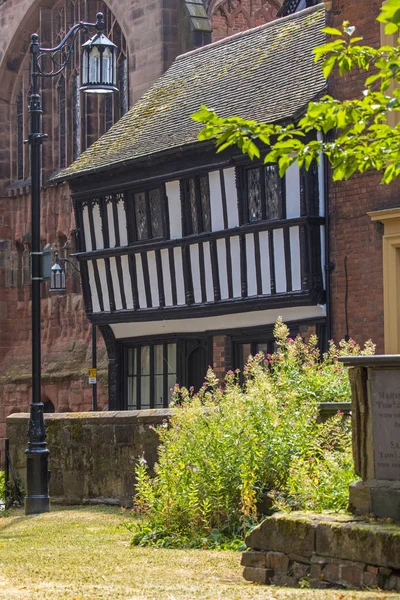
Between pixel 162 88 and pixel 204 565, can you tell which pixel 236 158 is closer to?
pixel 162 88

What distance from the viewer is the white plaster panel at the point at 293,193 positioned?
20.6m

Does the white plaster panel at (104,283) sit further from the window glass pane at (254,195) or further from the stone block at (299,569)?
the stone block at (299,569)

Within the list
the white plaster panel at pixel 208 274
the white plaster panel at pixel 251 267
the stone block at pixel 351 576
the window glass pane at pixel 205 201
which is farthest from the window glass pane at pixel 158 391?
the stone block at pixel 351 576

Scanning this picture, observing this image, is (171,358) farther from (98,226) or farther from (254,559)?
(254,559)

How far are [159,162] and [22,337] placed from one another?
47.4ft

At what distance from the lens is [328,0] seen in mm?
20531

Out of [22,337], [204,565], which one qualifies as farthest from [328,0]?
[22,337]

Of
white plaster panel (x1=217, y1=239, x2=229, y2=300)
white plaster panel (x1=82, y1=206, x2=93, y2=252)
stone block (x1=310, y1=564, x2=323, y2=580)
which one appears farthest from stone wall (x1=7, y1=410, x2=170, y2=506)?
white plaster panel (x1=82, y1=206, x2=93, y2=252)

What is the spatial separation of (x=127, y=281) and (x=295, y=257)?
16.4ft

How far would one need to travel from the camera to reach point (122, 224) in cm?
2480

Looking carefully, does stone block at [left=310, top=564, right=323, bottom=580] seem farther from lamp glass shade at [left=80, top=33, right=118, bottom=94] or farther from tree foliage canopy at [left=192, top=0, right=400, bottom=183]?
lamp glass shade at [left=80, top=33, right=118, bottom=94]

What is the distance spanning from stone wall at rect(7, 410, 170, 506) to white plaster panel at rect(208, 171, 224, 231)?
5767 mm

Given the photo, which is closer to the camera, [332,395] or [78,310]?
[332,395]

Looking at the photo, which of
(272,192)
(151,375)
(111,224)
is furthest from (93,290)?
(272,192)
